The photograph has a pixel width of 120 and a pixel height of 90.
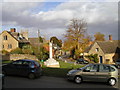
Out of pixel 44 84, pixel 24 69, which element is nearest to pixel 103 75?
pixel 44 84

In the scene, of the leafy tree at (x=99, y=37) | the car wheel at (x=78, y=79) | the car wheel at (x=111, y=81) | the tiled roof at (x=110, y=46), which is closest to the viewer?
the car wheel at (x=111, y=81)

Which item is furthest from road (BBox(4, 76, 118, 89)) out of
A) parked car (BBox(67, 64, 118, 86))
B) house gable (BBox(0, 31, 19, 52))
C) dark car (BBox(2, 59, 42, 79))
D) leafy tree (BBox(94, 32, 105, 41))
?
leafy tree (BBox(94, 32, 105, 41))

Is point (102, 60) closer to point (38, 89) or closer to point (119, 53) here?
point (119, 53)

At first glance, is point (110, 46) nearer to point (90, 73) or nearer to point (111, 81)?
point (111, 81)

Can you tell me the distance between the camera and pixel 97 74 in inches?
476

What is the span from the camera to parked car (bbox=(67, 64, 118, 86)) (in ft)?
39.6

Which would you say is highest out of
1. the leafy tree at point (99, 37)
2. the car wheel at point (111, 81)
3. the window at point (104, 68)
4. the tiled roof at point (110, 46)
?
the leafy tree at point (99, 37)

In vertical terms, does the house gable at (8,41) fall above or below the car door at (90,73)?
above

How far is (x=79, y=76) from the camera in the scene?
1228cm

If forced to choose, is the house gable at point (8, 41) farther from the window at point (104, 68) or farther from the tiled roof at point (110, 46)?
the window at point (104, 68)

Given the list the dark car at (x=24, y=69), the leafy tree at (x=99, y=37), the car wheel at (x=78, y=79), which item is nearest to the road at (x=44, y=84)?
the car wheel at (x=78, y=79)

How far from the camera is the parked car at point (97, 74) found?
39.6ft

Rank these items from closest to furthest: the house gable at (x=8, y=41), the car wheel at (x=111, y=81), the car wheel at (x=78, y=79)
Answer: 1. the car wheel at (x=111, y=81)
2. the car wheel at (x=78, y=79)
3. the house gable at (x=8, y=41)

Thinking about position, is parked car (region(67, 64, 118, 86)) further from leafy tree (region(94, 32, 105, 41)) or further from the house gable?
leafy tree (region(94, 32, 105, 41))
